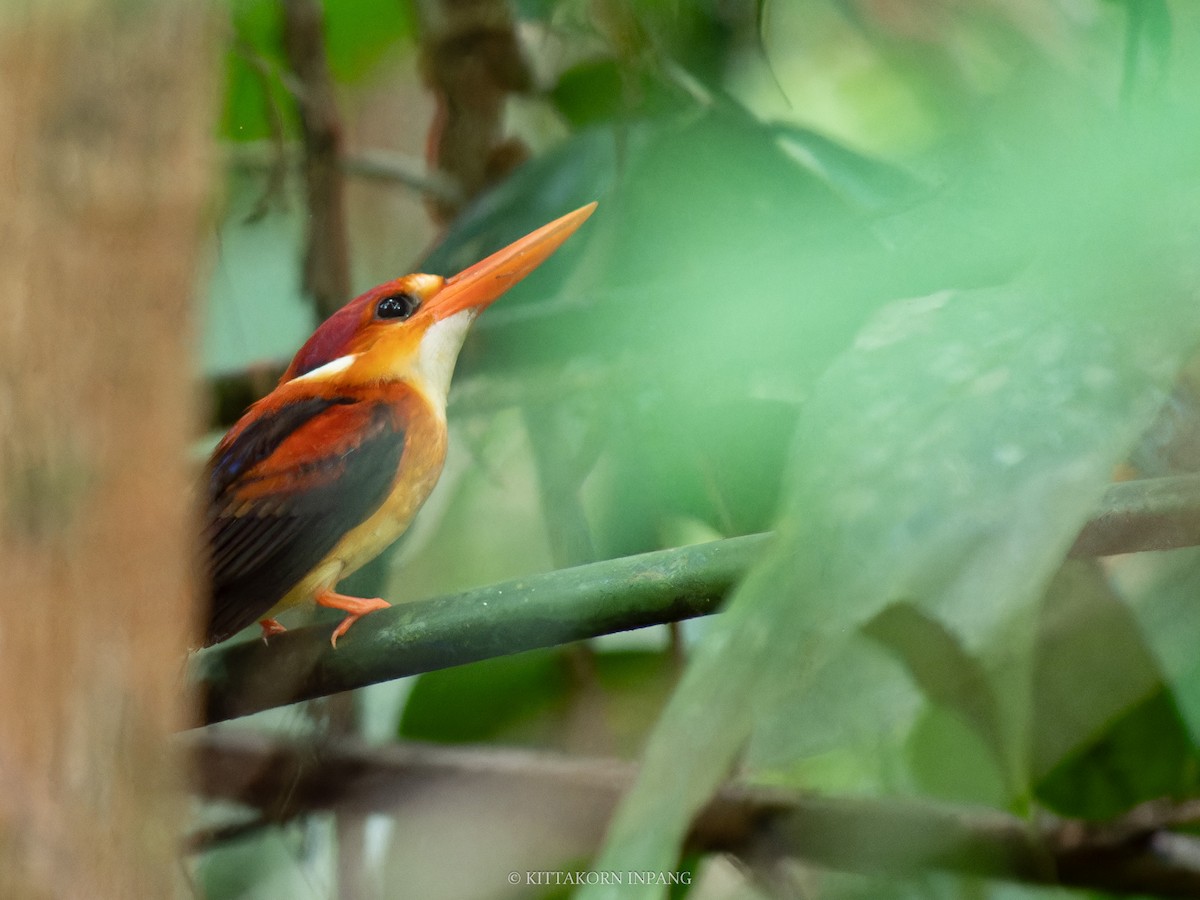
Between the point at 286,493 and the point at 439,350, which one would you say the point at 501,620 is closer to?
the point at 286,493

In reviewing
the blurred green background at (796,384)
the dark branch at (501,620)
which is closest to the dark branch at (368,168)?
the blurred green background at (796,384)

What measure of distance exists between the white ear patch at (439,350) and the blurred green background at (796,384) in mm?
129

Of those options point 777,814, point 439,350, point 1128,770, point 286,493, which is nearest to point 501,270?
point 439,350

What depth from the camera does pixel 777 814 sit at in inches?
40.6

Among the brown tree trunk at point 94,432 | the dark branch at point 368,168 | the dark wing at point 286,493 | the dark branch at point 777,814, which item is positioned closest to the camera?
the brown tree trunk at point 94,432

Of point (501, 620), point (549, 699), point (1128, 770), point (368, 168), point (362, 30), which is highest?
point (362, 30)

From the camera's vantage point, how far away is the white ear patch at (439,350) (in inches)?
37.7

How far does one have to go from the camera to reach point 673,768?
1.43ft

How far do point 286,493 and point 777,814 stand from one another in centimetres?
46

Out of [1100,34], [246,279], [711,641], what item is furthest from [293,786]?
[1100,34]

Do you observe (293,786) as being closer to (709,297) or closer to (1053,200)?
(709,297)

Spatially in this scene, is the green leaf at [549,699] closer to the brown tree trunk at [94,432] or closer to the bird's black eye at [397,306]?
the bird's black eye at [397,306]

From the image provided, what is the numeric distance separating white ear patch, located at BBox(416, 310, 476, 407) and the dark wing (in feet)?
0.24

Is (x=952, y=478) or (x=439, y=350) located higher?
(x=439, y=350)
